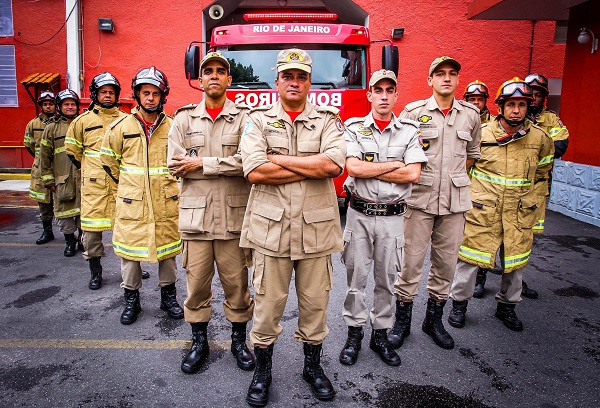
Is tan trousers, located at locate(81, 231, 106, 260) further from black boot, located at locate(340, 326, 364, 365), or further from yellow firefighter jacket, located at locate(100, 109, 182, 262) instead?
black boot, located at locate(340, 326, 364, 365)

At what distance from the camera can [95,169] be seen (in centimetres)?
477

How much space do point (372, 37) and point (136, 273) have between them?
32.3ft

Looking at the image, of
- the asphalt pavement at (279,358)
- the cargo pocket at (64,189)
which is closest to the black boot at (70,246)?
the cargo pocket at (64,189)

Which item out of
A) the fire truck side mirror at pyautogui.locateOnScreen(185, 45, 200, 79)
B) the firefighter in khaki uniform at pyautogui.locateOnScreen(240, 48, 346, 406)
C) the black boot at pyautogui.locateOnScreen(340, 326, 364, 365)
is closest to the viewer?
the firefighter in khaki uniform at pyautogui.locateOnScreen(240, 48, 346, 406)

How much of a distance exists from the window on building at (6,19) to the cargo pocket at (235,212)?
12411mm

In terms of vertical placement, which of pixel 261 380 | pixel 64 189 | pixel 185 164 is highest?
pixel 185 164

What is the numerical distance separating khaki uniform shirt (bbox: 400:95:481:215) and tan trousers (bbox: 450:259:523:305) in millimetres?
648

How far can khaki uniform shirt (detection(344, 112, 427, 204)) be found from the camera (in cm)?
310

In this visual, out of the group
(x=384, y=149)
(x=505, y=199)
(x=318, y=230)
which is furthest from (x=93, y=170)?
(x=505, y=199)

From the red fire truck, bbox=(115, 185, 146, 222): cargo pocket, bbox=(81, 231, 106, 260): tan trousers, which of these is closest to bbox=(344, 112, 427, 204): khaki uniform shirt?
bbox=(115, 185, 146, 222): cargo pocket

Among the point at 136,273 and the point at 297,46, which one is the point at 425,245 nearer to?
the point at 136,273

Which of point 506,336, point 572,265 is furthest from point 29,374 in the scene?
point 572,265

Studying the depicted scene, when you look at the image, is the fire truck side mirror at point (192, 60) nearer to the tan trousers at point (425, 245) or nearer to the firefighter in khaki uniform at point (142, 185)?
the firefighter in khaki uniform at point (142, 185)

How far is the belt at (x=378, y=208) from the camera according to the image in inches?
122
